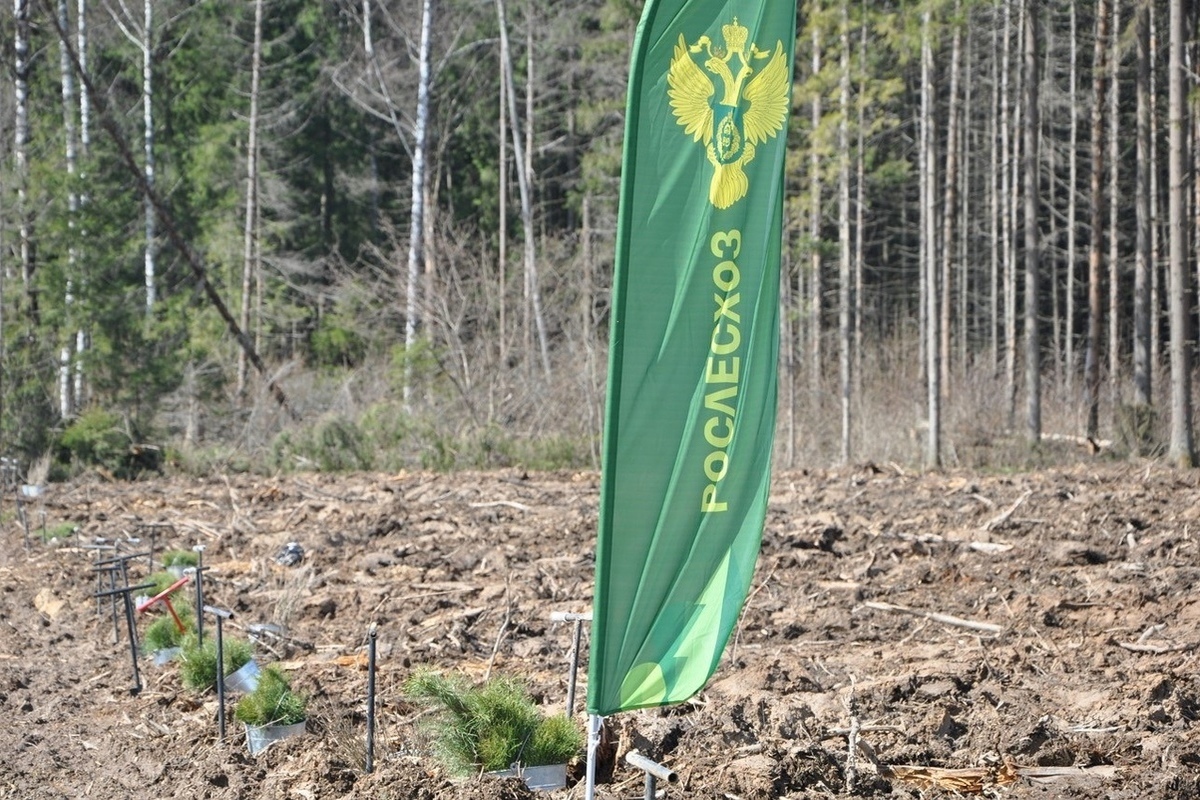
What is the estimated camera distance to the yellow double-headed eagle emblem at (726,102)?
4.30m

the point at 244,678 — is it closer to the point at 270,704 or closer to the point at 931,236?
the point at 270,704

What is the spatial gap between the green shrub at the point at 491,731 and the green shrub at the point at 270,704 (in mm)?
1023

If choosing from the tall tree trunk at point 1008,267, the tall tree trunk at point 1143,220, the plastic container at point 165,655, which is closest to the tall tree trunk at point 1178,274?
the tall tree trunk at point 1143,220

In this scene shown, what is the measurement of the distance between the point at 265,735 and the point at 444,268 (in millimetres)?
16616

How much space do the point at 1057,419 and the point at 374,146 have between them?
2302 centimetres

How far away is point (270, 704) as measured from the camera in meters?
5.76

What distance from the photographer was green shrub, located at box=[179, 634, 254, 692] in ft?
21.6

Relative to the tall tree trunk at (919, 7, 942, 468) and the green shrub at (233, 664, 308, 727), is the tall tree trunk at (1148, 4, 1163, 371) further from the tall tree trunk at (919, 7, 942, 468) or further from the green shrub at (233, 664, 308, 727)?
the green shrub at (233, 664, 308, 727)

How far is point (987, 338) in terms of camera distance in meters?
39.5

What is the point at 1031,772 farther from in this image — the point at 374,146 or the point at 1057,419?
the point at 374,146

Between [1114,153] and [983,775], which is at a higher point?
[1114,153]

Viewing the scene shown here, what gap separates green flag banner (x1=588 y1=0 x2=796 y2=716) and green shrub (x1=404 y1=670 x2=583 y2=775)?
73cm

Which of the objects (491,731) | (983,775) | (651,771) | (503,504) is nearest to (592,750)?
(651,771)

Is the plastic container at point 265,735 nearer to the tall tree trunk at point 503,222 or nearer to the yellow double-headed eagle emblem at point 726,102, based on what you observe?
the yellow double-headed eagle emblem at point 726,102
